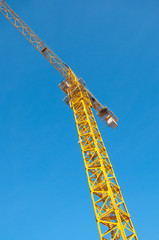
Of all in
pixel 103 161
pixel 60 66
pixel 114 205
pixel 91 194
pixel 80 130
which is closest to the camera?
pixel 114 205

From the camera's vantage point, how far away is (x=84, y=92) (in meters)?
24.3

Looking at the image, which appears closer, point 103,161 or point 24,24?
point 103,161

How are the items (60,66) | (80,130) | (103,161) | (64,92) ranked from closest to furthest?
(103,161) < (80,130) < (64,92) < (60,66)

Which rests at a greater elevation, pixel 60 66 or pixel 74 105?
pixel 60 66

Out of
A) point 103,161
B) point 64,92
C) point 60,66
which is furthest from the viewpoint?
point 60,66

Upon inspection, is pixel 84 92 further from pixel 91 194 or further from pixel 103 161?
pixel 91 194

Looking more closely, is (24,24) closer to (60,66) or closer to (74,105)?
(60,66)

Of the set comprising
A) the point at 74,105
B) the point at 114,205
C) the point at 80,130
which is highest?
the point at 74,105

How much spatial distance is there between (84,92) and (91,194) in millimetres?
11625

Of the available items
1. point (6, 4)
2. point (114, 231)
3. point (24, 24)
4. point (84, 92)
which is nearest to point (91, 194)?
→ point (114, 231)

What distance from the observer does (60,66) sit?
28219 mm

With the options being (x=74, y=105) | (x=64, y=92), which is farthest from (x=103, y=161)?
(x=64, y=92)

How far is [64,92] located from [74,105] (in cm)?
327

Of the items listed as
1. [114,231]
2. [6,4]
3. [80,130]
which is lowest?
[114,231]
